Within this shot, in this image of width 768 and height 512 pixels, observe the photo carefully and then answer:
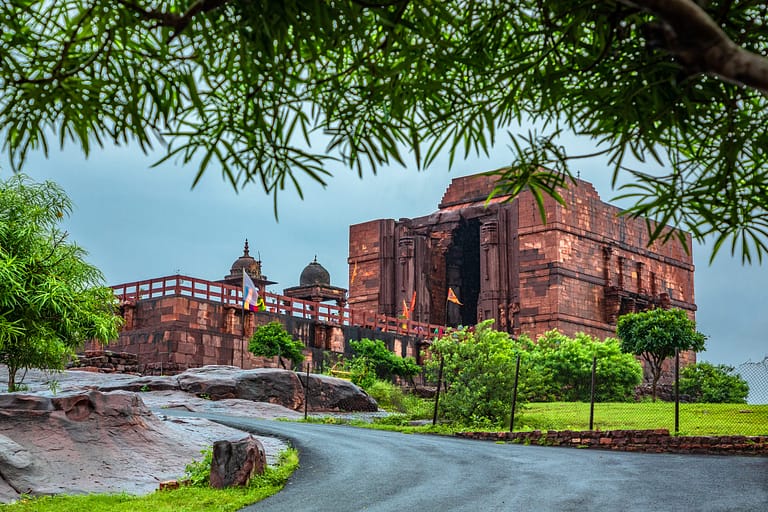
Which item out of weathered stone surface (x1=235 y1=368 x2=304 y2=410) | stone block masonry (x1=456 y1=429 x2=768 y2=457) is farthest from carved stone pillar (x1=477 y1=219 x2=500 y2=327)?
stone block masonry (x1=456 y1=429 x2=768 y2=457)

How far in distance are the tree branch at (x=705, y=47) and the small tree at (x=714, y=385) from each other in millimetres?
31394

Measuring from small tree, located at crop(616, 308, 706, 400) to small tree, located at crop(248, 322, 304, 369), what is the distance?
12.3 metres

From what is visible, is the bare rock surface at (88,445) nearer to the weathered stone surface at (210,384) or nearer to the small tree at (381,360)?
the weathered stone surface at (210,384)

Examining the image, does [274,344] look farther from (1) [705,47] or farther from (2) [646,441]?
(1) [705,47]

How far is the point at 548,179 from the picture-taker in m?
3.90

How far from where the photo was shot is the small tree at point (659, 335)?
3191 centimetres

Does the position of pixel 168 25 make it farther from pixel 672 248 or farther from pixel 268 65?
pixel 672 248

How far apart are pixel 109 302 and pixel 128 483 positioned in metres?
6.37

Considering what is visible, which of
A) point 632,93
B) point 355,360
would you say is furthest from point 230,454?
point 355,360

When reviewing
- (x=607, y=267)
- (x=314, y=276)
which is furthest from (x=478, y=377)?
(x=314, y=276)

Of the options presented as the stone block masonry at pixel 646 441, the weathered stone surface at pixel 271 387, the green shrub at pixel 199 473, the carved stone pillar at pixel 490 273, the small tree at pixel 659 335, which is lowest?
the green shrub at pixel 199 473

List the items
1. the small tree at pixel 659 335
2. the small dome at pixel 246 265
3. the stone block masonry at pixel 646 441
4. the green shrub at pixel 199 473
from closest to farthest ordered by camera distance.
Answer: the green shrub at pixel 199 473 → the stone block masonry at pixel 646 441 → the small tree at pixel 659 335 → the small dome at pixel 246 265

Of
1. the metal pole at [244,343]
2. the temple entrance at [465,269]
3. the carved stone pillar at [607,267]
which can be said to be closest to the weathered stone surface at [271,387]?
the metal pole at [244,343]

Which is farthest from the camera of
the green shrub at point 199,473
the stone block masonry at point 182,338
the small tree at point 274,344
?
the small tree at point 274,344
